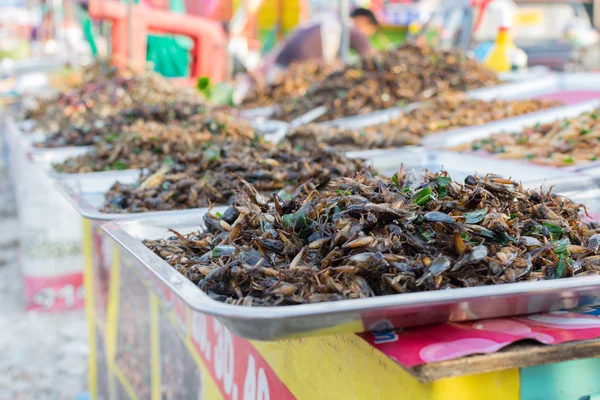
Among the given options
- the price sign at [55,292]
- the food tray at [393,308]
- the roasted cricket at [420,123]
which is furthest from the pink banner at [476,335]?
the price sign at [55,292]

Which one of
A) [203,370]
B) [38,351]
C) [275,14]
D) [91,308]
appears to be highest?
[275,14]

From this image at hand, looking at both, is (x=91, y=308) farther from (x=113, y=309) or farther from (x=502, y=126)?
(x=502, y=126)

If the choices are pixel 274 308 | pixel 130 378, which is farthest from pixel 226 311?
pixel 130 378

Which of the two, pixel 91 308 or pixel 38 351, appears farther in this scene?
pixel 38 351

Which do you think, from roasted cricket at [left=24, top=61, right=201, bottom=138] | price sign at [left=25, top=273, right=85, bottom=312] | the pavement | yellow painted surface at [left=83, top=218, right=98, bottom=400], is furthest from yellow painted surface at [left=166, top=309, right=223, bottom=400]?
price sign at [left=25, top=273, right=85, bottom=312]

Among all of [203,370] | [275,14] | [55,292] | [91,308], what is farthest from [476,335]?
[275,14]

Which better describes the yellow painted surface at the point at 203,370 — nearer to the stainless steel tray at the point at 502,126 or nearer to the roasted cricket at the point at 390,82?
the stainless steel tray at the point at 502,126

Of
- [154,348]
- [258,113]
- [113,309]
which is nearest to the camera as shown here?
[154,348]

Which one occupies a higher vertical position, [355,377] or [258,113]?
[258,113]
